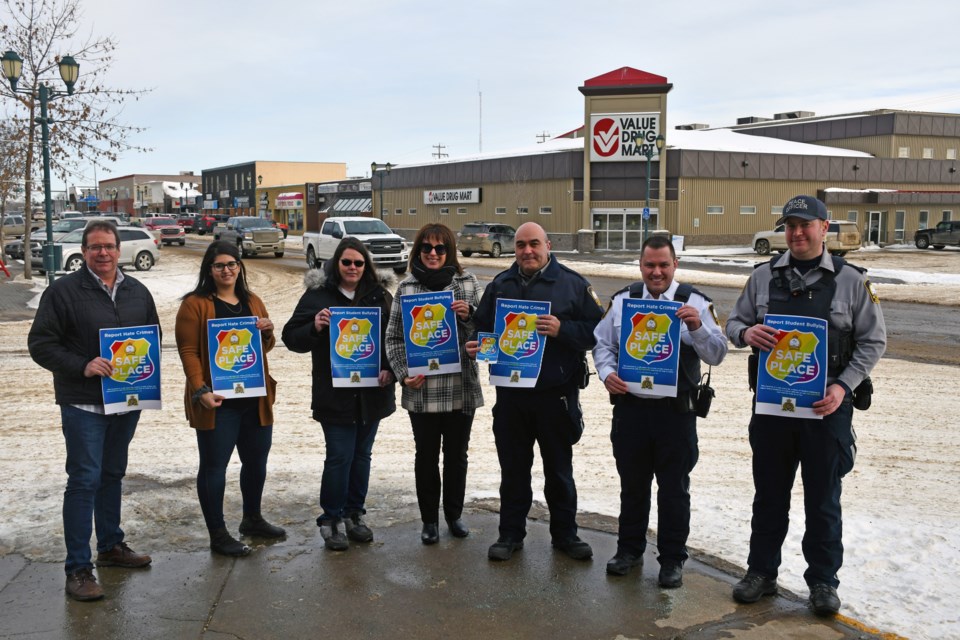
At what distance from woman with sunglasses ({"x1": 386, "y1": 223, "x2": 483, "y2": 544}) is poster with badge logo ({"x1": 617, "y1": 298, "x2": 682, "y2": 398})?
1.03m

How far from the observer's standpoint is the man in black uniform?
4918 millimetres

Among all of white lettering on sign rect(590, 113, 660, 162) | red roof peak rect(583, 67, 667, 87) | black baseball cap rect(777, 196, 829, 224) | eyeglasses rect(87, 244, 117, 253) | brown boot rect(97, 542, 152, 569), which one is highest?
red roof peak rect(583, 67, 667, 87)

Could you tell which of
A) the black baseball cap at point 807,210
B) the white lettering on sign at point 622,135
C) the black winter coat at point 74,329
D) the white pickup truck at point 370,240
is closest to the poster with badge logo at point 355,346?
the black winter coat at point 74,329

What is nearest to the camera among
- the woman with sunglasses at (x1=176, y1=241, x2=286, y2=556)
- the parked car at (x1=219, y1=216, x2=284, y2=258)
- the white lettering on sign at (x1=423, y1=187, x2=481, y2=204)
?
the woman with sunglasses at (x1=176, y1=241, x2=286, y2=556)

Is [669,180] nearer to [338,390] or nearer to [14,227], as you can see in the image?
[14,227]

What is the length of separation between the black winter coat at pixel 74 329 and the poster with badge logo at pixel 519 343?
7.06 ft

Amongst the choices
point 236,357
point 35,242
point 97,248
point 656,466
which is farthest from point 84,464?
point 35,242

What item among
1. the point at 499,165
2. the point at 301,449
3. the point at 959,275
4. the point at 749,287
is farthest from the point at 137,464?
the point at 499,165

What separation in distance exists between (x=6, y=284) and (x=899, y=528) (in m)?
25.9

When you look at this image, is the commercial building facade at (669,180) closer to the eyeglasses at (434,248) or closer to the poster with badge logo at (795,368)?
the eyeglasses at (434,248)

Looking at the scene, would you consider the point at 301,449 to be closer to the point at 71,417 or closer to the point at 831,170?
the point at 71,417

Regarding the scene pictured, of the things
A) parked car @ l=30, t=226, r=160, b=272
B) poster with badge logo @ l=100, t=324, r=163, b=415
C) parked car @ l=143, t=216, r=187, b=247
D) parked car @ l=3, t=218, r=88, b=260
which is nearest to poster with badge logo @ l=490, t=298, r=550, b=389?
poster with badge logo @ l=100, t=324, r=163, b=415

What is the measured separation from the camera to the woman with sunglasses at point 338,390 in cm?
518

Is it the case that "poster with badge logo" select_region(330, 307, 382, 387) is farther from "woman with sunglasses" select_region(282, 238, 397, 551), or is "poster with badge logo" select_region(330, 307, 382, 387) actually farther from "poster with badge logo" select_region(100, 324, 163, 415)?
"poster with badge logo" select_region(100, 324, 163, 415)
